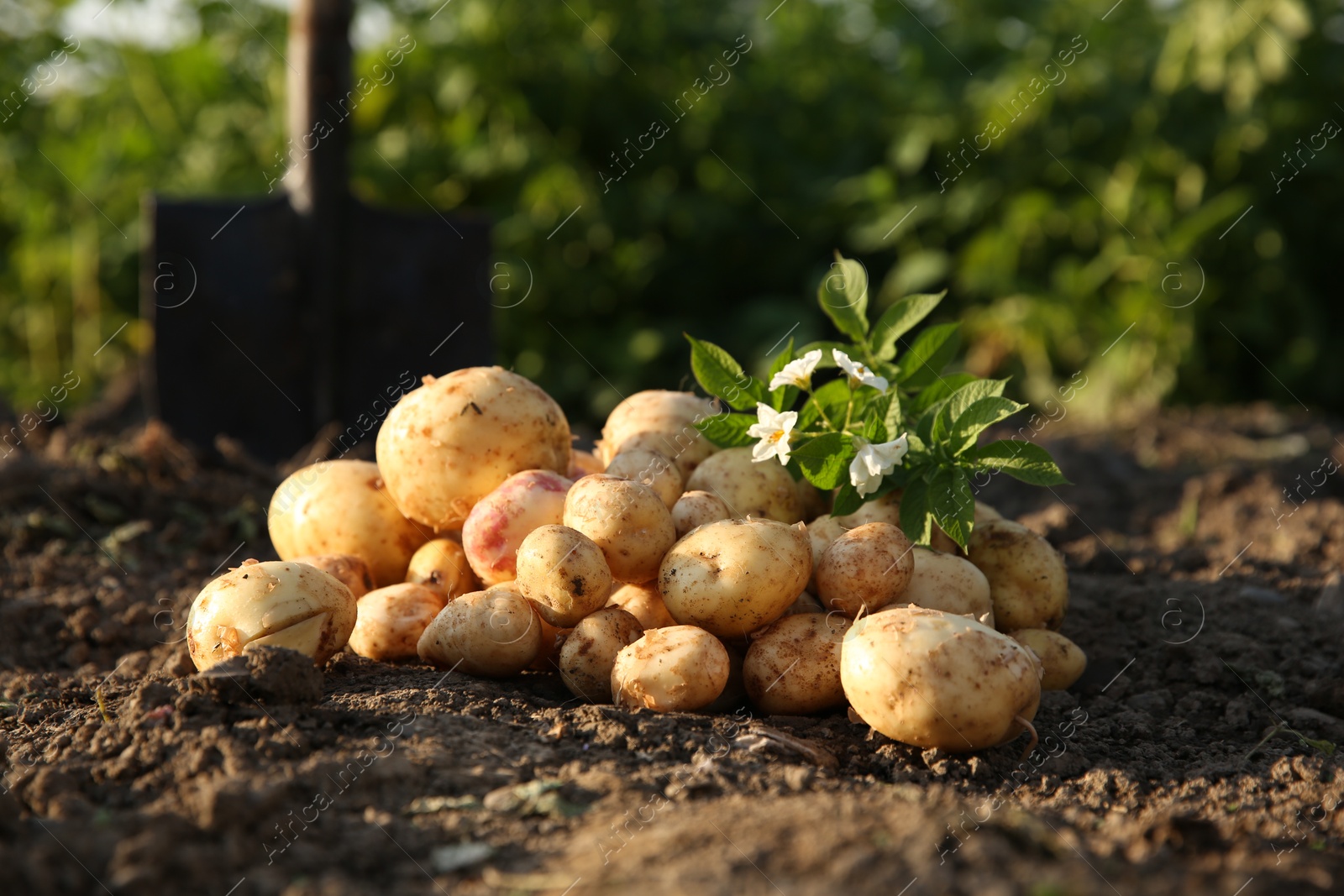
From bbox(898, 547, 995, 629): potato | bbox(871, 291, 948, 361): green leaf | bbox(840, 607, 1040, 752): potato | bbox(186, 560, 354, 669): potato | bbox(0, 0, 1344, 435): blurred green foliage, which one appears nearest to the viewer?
bbox(840, 607, 1040, 752): potato

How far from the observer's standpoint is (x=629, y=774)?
164 centimetres

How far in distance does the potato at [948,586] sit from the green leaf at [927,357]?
1.33 feet

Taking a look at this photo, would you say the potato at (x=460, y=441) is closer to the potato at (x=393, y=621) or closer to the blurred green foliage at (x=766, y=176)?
the potato at (x=393, y=621)

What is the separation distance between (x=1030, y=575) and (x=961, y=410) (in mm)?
395

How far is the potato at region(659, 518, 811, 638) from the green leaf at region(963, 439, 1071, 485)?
1.27ft

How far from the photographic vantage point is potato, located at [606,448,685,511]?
229cm

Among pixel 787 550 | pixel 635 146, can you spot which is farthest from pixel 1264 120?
pixel 787 550

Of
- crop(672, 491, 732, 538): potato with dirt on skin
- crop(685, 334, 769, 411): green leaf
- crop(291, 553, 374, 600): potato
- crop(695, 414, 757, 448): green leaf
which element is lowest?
crop(672, 491, 732, 538): potato with dirt on skin

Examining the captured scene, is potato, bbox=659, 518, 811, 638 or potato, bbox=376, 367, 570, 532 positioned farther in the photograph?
potato, bbox=376, 367, 570, 532

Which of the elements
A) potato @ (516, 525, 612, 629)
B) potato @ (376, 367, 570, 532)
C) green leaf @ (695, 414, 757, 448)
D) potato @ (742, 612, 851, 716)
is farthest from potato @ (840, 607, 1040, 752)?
potato @ (376, 367, 570, 532)

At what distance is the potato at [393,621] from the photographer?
86.5 inches

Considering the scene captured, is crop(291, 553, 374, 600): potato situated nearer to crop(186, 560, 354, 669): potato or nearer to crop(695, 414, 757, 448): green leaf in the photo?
crop(186, 560, 354, 669): potato

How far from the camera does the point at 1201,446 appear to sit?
464cm

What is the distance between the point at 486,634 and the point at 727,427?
656 mm
